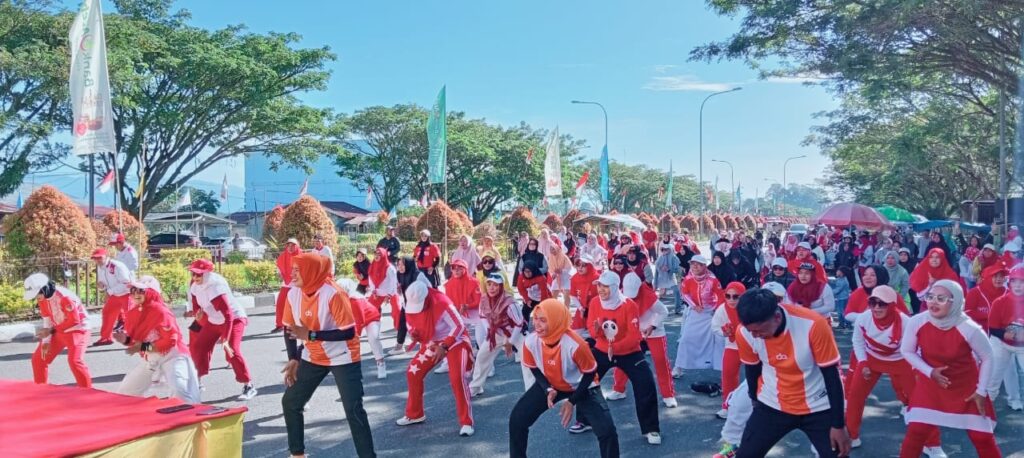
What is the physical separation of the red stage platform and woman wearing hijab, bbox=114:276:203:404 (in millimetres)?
1352

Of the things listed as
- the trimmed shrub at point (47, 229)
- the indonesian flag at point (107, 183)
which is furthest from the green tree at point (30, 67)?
the trimmed shrub at point (47, 229)

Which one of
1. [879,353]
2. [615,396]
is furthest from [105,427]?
[879,353]

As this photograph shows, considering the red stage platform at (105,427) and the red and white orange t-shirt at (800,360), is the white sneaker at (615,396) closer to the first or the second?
the red and white orange t-shirt at (800,360)

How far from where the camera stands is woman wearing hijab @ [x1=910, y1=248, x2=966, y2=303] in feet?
30.3

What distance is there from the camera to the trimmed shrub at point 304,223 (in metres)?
17.9

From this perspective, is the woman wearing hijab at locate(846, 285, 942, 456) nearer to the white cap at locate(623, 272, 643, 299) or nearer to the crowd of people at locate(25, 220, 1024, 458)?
the crowd of people at locate(25, 220, 1024, 458)

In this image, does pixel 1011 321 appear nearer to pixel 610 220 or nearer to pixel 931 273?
pixel 931 273

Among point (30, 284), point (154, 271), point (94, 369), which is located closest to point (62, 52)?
point (154, 271)

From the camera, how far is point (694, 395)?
770cm

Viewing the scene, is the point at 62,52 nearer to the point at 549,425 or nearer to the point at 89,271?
the point at 89,271

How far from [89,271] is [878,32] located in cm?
1462

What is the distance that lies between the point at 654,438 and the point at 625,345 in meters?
0.79

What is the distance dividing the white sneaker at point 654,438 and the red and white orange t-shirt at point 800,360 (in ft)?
6.25

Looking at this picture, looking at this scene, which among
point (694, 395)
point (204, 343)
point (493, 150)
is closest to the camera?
point (204, 343)
